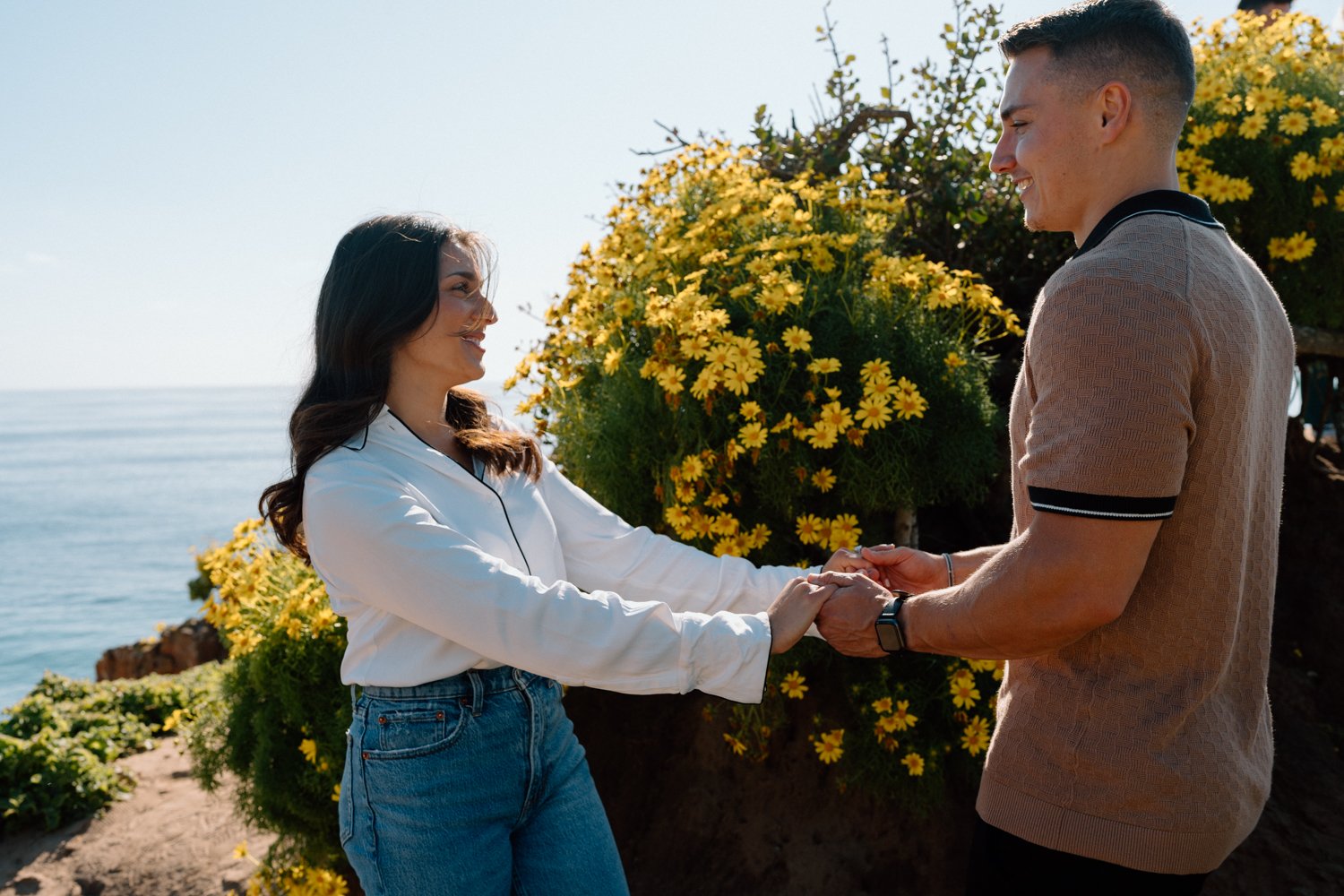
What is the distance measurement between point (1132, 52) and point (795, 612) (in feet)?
4.20

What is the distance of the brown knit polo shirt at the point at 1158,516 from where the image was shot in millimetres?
1565

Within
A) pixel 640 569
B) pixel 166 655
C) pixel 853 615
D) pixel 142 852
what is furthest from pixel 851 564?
pixel 166 655

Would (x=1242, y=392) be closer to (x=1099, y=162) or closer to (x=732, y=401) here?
(x=1099, y=162)

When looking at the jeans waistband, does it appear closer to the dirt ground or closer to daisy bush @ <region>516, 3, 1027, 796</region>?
daisy bush @ <region>516, 3, 1027, 796</region>

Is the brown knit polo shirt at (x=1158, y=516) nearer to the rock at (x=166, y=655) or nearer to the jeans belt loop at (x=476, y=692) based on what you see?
the jeans belt loop at (x=476, y=692)

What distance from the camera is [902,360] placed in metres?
3.30

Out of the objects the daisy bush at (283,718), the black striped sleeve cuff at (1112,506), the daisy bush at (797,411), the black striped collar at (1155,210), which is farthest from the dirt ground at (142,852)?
the black striped collar at (1155,210)

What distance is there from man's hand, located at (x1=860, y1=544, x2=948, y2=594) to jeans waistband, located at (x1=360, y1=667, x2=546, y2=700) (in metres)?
0.95

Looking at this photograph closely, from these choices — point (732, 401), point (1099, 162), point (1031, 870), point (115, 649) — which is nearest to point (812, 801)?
point (732, 401)

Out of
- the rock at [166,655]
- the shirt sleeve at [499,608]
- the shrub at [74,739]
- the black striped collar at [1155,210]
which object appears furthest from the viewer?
the rock at [166,655]

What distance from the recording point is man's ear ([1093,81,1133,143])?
1.77 meters

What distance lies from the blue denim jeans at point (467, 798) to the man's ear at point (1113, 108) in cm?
155

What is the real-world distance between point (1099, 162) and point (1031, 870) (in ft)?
4.09

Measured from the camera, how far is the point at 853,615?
87.2 inches
